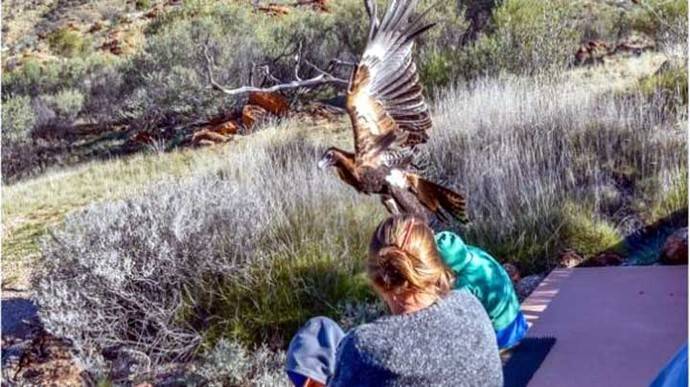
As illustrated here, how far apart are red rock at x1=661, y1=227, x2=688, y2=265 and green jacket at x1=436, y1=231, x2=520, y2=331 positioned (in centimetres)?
166

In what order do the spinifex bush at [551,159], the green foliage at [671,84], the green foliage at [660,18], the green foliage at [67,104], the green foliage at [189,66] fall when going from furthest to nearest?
1. the green foliage at [67,104]
2. the green foliage at [189,66]
3. the green foliage at [660,18]
4. the green foliage at [671,84]
5. the spinifex bush at [551,159]

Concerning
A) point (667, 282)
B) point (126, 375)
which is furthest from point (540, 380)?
point (126, 375)

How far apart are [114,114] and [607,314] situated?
482 inches

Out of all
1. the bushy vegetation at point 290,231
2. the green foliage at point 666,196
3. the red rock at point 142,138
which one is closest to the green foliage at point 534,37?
the bushy vegetation at point 290,231

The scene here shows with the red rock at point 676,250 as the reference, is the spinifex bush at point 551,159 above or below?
below

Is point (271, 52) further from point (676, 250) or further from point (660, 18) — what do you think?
point (676, 250)

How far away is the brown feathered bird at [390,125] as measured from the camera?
4.37 m

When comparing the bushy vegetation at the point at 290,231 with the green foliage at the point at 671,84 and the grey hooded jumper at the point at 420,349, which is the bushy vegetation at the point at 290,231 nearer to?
the green foliage at the point at 671,84

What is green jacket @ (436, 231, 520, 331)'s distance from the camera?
12.5ft

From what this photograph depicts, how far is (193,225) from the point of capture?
18.0 feet

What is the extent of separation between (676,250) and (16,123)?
11623 millimetres

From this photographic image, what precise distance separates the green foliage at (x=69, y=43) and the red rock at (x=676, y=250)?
1935cm

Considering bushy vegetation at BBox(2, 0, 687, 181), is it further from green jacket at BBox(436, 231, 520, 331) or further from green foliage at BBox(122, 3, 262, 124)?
green jacket at BBox(436, 231, 520, 331)

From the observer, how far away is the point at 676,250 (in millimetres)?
5277
